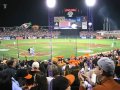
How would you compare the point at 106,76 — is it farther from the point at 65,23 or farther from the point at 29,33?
the point at 29,33

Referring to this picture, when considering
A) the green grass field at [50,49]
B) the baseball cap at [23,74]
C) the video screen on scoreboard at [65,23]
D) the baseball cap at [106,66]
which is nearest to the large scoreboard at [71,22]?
the video screen on scoreboard at [65,23]

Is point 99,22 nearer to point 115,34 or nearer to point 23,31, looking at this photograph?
point 115,34

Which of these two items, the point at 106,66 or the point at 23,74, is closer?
the point at 106,66

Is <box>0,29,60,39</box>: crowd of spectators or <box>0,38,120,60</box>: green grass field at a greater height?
<box>0,29,60,39</box>: crowd of spectators

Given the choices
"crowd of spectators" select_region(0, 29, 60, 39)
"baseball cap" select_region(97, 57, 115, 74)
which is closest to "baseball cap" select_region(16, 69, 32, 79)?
"baseball cap" select_region(97, 57, 115, 74)

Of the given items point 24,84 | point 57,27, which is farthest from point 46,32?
point 24,84

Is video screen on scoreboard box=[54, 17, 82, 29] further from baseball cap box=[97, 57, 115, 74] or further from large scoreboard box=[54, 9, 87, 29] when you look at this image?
baseball cap box=[97, 57, 115, 74]

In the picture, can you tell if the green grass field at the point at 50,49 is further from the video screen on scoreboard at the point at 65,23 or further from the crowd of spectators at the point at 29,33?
the video screen on scoreboard at the point at 65,23

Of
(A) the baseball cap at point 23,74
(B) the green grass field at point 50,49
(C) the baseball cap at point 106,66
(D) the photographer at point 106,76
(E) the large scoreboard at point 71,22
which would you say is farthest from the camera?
(E) the large scoreboard at point 71,22

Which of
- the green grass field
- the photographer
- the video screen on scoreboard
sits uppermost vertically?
the video screen on scoreboard

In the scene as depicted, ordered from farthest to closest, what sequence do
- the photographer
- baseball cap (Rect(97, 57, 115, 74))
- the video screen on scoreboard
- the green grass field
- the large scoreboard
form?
1. the video screen on scoreboard
2. the large scoreboard
3. the green grass field
4. baseball cap (Rect(97, 57, 115, 74))
5. the photographer

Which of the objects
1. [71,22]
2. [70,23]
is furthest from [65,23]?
[71,22]

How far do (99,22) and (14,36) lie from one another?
20477 millimetres

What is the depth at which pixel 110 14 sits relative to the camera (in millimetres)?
64250
